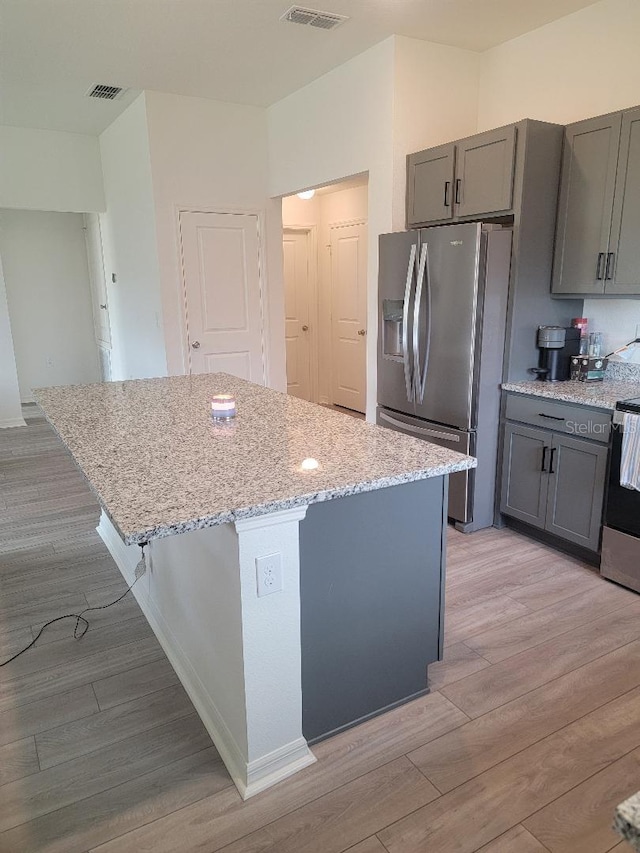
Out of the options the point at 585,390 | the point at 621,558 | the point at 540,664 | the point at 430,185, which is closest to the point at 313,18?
the point at 430,185

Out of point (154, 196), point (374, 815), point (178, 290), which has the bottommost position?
point (374, 815)

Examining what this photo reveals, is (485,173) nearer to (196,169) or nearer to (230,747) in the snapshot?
(196,169)

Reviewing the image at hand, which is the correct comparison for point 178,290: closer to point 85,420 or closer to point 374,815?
point 85,420

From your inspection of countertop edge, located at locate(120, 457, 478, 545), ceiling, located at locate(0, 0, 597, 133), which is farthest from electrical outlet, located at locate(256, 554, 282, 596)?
ceiling, located at locate(0, 0, 597, 133)

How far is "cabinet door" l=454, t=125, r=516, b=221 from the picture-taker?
3.07m

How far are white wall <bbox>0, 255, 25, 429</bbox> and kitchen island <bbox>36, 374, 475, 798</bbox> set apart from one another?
14.6 feet

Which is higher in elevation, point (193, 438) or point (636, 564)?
point (193, 438)

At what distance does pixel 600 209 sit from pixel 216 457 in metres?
2.45

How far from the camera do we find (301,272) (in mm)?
6824

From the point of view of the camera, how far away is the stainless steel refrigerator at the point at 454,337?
311 cm

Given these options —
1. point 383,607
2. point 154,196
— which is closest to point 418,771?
point 383,607

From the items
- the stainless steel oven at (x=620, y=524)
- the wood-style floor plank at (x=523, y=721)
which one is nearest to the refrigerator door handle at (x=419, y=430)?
the stainless steel oven at (x=620, y=524)

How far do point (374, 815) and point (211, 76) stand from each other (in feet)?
14.9

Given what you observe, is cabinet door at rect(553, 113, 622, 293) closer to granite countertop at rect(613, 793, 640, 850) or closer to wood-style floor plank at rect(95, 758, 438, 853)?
wood-style floor plank at rect(95, 758, 438, 853)
